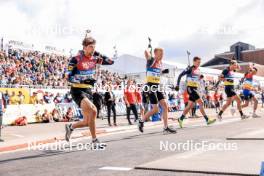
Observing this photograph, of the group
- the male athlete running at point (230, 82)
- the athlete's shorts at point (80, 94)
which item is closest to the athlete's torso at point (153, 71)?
the athlete's shorts at point (80, 94)

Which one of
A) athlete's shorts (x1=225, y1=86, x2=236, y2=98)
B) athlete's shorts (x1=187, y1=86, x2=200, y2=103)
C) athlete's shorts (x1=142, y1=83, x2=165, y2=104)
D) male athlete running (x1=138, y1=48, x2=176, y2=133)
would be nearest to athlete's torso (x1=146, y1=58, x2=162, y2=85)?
male athlete running (x1=138, y1=48, x2=176, y2=133)

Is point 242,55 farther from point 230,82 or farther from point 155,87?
point 155,87

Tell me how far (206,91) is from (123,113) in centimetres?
893

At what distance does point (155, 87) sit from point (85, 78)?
2.91 meters

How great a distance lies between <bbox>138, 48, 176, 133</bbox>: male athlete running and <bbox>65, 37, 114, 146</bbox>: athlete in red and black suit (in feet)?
8.11

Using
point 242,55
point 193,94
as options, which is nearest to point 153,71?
point 193,94

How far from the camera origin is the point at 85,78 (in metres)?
7.63

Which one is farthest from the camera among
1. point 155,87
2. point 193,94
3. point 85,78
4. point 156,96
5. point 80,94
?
point 193,94

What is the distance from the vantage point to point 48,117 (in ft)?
61.4

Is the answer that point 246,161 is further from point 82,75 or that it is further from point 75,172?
point 82,75

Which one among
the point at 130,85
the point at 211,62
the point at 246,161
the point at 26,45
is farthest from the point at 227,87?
the point at 211,62

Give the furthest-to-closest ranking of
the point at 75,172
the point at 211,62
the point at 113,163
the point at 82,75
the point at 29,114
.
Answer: the point at 211,62, the point at 29,114, the point at 82,75, the point at 113,163, the point at 75,172

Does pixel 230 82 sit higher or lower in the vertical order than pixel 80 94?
higher

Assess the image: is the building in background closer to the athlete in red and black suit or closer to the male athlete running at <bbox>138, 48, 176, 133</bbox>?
the male athlete running at <bbox>138, 48, 176, 133</bbox>
